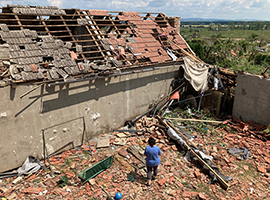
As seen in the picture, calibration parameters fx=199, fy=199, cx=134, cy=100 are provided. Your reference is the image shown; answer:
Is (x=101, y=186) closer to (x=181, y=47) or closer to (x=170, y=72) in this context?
(x=170, y=72)

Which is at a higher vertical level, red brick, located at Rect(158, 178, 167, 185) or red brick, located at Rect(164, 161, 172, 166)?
red brick, located at Rect(164, 161, 172, 166)

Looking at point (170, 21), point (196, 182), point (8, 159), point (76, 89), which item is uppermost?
point (170, 21)

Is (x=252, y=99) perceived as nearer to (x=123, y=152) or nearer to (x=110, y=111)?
(x=123, y=152)

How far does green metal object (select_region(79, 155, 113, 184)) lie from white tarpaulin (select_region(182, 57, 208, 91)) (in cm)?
703

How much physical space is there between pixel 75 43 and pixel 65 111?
344 cm

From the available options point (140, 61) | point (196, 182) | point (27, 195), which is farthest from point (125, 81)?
point (27, 195)

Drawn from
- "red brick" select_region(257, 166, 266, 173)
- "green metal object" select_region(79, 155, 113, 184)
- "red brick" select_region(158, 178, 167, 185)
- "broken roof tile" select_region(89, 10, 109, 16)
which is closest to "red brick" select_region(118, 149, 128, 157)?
"green metal object" select_region(79, 155, 113, 184)

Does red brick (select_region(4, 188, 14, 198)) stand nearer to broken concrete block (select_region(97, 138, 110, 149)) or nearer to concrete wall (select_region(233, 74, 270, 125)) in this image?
broken concrete block (select_region(97, 138, 110, 149))

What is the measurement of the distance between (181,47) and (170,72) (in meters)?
2.67

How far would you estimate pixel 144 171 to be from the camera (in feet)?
25.1

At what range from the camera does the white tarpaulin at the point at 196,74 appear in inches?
461

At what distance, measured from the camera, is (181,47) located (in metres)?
13.5

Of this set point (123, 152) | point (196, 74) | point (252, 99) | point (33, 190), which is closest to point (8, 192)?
point (33, 190)

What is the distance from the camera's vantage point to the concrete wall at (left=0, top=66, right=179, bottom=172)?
22.8 ft
